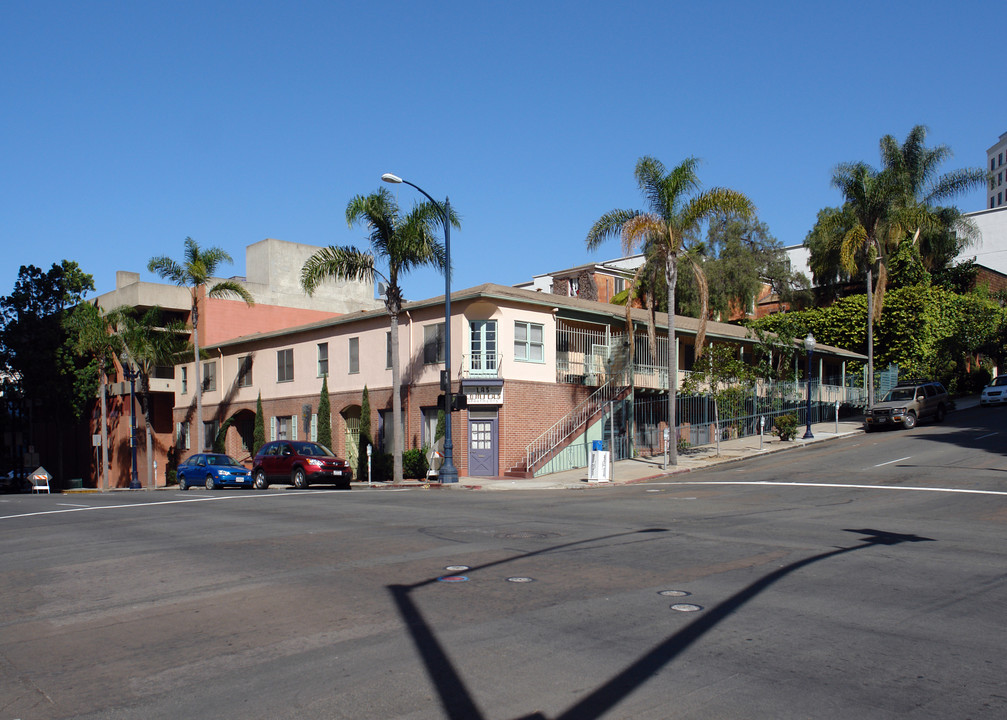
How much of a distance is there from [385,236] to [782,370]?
2307cm

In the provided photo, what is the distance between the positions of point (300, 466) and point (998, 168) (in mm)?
119617

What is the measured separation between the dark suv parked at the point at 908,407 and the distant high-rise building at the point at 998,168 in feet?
300

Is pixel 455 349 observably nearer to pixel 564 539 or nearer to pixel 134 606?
pixel 564 539

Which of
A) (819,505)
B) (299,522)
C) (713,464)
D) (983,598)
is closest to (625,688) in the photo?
(983,598)

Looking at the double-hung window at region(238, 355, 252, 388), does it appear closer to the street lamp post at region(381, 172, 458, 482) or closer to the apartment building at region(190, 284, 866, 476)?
the apartment building at region(190, 284, 866, 476)

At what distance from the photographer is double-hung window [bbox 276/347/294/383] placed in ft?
137

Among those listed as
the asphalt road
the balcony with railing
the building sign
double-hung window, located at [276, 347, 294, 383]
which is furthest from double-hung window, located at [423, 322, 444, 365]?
the asphalt road

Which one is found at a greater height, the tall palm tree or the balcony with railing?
the tall palm tree

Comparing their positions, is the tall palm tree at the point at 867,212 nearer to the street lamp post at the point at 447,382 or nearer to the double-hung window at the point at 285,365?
the street lamp post at the point at 447,382

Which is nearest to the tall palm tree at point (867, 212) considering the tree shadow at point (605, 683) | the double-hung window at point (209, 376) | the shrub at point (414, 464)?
the shrub at point (414, 464)

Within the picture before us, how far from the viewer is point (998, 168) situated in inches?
4601

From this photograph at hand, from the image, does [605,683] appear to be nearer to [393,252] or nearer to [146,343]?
[393,252]

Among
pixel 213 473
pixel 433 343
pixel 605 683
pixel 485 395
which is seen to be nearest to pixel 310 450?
pixel 213 473

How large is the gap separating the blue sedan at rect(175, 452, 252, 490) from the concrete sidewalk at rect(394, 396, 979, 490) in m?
5.17
